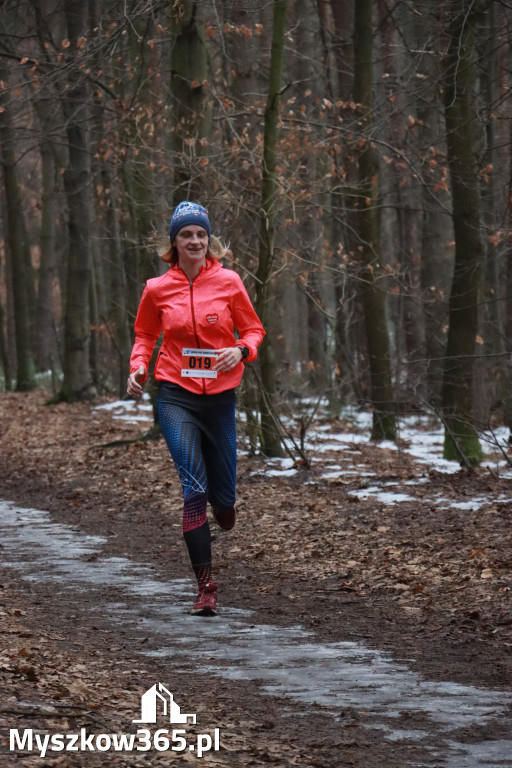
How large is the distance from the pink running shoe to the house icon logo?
1927mm

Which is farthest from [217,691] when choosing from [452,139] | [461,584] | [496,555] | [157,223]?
[157,223]

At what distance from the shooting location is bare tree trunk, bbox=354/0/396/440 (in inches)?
598

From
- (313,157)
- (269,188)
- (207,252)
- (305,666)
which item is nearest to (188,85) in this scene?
(313,157)

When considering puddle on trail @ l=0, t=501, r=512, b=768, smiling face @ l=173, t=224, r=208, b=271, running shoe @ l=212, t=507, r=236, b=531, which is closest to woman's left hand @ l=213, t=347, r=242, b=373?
smiling face @ l=173, t=224, r=208, b=271

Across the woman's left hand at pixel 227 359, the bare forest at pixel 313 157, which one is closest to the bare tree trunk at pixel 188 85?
the bare forest at pixel 313 157

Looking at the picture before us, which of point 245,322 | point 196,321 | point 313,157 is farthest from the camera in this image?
point 313,157

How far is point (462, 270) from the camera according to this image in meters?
12.5

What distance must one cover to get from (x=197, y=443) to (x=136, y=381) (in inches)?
20.5

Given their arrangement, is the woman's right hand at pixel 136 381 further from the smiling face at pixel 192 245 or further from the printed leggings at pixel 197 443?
the smiling face at pixel 192 245

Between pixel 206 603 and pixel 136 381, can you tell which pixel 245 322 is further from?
pixel 206 603

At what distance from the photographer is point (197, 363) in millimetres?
6508

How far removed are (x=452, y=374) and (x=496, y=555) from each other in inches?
196

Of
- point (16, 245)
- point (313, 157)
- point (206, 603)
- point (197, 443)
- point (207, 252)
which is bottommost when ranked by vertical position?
point (206, 603)

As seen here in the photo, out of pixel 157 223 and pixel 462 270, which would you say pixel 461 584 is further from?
pixel 157 223
